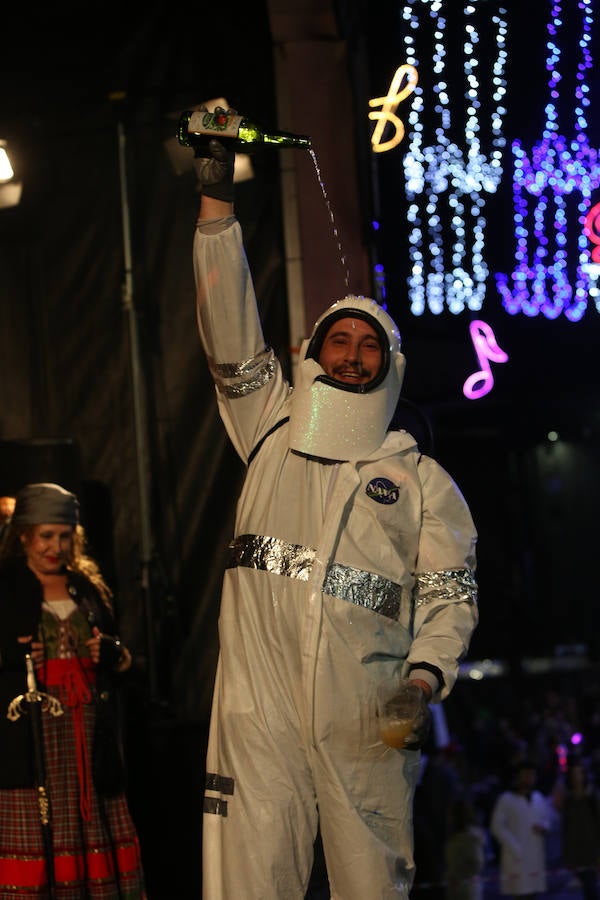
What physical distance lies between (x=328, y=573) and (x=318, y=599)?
0.24 feet

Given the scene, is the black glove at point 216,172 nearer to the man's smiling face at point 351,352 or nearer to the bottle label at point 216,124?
the bottle label at point 216,124

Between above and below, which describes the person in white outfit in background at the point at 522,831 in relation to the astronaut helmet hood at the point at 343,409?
below

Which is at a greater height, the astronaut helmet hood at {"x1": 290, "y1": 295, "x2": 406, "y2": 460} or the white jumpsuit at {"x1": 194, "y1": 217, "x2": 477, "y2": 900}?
the astronaut helmet hood at {"x1": 290, "y1": 295, "x2": 406, "y2": 460}

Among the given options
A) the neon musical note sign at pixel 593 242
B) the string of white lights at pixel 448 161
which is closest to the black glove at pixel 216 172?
the string of white lights at pixel 448 161

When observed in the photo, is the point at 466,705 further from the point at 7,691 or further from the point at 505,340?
the point at 7,691

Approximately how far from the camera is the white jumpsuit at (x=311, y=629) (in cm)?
280

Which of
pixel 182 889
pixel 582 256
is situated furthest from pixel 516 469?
pixel 182 889

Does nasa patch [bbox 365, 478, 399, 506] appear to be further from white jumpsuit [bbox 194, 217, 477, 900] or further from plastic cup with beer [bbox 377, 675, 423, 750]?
plastic cup with beer [bbox 377, 675, 423, 750]

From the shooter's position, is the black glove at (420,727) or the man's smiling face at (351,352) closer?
the black glove at (420,727)

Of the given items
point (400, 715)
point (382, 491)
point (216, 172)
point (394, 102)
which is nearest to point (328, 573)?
point (382, 491)

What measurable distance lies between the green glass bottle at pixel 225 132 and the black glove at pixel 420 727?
143 centimetres

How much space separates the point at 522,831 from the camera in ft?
24.8

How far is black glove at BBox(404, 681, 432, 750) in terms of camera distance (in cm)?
279

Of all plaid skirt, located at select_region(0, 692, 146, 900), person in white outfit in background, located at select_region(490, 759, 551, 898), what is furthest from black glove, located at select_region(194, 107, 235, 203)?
person in white outfit in background, located at select_region(490, 759, 551, 898)
